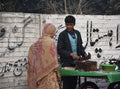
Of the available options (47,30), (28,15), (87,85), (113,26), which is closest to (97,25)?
(113,26)

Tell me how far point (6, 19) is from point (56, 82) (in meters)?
2.81

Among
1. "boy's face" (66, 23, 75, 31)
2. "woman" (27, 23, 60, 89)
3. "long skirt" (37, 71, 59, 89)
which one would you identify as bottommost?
"long skirt" (37, 71, 59, 89)

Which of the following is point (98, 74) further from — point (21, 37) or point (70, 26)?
point (21, 37)

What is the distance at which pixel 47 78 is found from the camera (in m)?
6.78

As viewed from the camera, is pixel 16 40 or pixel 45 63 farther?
pixel 16 40

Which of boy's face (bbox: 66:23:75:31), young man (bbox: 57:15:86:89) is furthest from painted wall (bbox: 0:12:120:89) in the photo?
boy's face (bbox: 66:23:75:31)

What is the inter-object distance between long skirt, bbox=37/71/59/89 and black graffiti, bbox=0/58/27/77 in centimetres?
251

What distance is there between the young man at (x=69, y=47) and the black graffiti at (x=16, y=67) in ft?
5.95

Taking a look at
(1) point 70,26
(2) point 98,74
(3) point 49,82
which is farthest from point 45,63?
(1) point 70,26

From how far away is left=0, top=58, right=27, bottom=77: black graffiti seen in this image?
9.19 m

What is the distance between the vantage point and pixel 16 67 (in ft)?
31.0

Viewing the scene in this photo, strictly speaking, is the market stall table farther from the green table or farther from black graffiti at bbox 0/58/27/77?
black graffiti at bbox 0/58/27/77

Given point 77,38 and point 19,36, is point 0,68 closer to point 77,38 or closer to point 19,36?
point 19,36

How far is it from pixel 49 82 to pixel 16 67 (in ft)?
9.05
